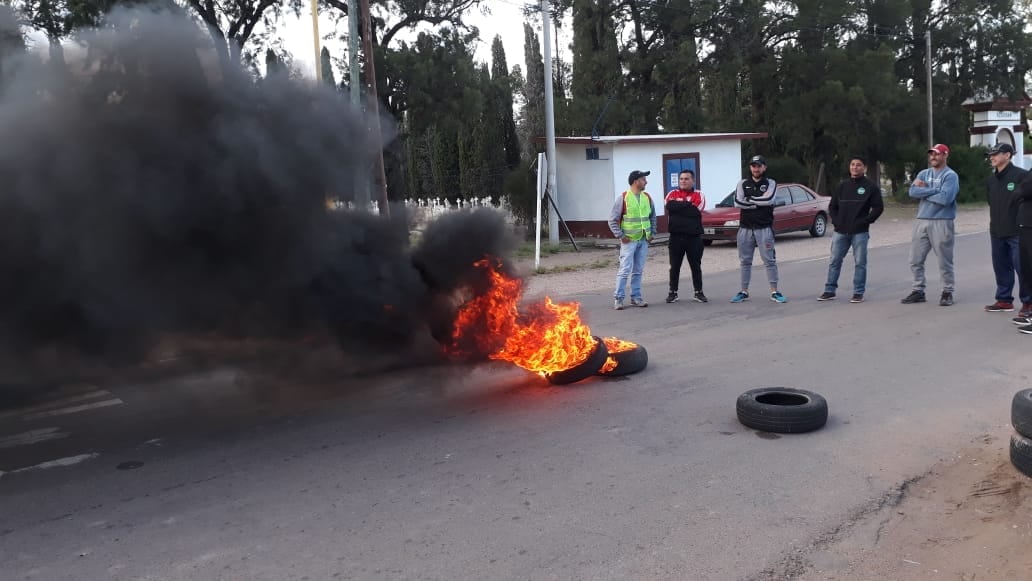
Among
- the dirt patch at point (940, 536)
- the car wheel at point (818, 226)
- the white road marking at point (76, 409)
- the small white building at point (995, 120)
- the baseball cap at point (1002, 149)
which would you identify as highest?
the small white building at point (995, 120)

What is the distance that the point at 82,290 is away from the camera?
506 centimetres

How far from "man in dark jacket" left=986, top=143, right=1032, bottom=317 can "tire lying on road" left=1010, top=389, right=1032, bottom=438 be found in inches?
182

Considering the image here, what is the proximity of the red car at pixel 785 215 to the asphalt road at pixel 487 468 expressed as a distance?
11419mm

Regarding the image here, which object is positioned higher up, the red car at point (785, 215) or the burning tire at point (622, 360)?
the red car at point (785, 215)

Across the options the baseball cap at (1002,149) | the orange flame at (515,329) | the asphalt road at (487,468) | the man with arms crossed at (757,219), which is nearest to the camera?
the asphalt road at (487,468)

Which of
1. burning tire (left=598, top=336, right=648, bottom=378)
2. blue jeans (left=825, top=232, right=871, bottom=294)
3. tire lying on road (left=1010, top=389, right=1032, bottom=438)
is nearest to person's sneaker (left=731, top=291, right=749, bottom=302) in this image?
blue jeans (left=825, top=232, right=871, bottom=294)

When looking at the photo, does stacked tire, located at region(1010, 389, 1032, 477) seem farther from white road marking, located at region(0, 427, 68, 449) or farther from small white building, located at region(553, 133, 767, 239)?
small white building, located at region(553, 133, 767, 239)

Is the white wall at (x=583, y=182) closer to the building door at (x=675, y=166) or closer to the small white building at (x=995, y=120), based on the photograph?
the building door at (x=675, y=166)

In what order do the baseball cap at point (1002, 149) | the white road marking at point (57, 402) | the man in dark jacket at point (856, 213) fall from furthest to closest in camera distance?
the man in dark jacket at point (856, 213) < the baseball cap at point (1002, 149) < the white road marking at point (57, 402)

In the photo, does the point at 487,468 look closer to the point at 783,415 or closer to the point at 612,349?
the point at 783,415

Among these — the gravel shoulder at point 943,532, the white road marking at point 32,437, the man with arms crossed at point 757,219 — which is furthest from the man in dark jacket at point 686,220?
the white road marking at point 32,437

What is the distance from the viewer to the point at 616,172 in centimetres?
2114

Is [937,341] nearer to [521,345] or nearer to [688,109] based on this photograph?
[521,345]

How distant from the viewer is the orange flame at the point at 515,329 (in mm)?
6414
